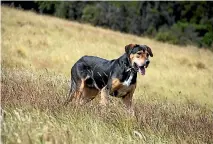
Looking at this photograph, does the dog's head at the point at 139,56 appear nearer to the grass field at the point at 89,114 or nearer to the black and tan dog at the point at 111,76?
the black and tan dog at the point at 111,76

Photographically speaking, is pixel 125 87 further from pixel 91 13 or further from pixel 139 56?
pixel 91 13

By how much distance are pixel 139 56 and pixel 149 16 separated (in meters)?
43.4

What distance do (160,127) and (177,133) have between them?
0.82 feet

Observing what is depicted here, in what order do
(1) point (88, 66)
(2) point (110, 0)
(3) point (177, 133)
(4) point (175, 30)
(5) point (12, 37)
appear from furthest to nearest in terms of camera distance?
(2) point (110, 0), (4) point (175, 30), (5) point (12, 37), (1) point (88, 66), (3) point (177, 133)

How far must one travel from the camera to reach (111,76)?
8406 mm

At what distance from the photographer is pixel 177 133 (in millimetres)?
6539

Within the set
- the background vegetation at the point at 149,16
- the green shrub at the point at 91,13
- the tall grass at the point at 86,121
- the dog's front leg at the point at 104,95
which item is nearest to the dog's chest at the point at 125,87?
the dog's front leg at the point at 104,95

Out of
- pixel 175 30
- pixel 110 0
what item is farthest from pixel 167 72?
pixel 110 0

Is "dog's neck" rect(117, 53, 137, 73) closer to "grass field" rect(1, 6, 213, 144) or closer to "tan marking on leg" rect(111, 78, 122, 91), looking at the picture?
"tan marking on leg" rect(111, 78, 122, 91)

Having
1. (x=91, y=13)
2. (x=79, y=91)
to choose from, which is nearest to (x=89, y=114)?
(x=79, y=91)

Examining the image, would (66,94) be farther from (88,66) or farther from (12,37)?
A: (12,37)

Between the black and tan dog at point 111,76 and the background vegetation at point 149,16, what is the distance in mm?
33090

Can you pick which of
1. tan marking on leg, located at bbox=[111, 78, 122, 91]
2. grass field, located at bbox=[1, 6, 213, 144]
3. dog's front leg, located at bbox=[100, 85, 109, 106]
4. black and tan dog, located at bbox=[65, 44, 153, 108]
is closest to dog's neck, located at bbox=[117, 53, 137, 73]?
black and tan dog, located at bbox=[65, 44, 153, 108]

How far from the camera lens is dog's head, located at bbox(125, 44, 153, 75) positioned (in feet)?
27.0
